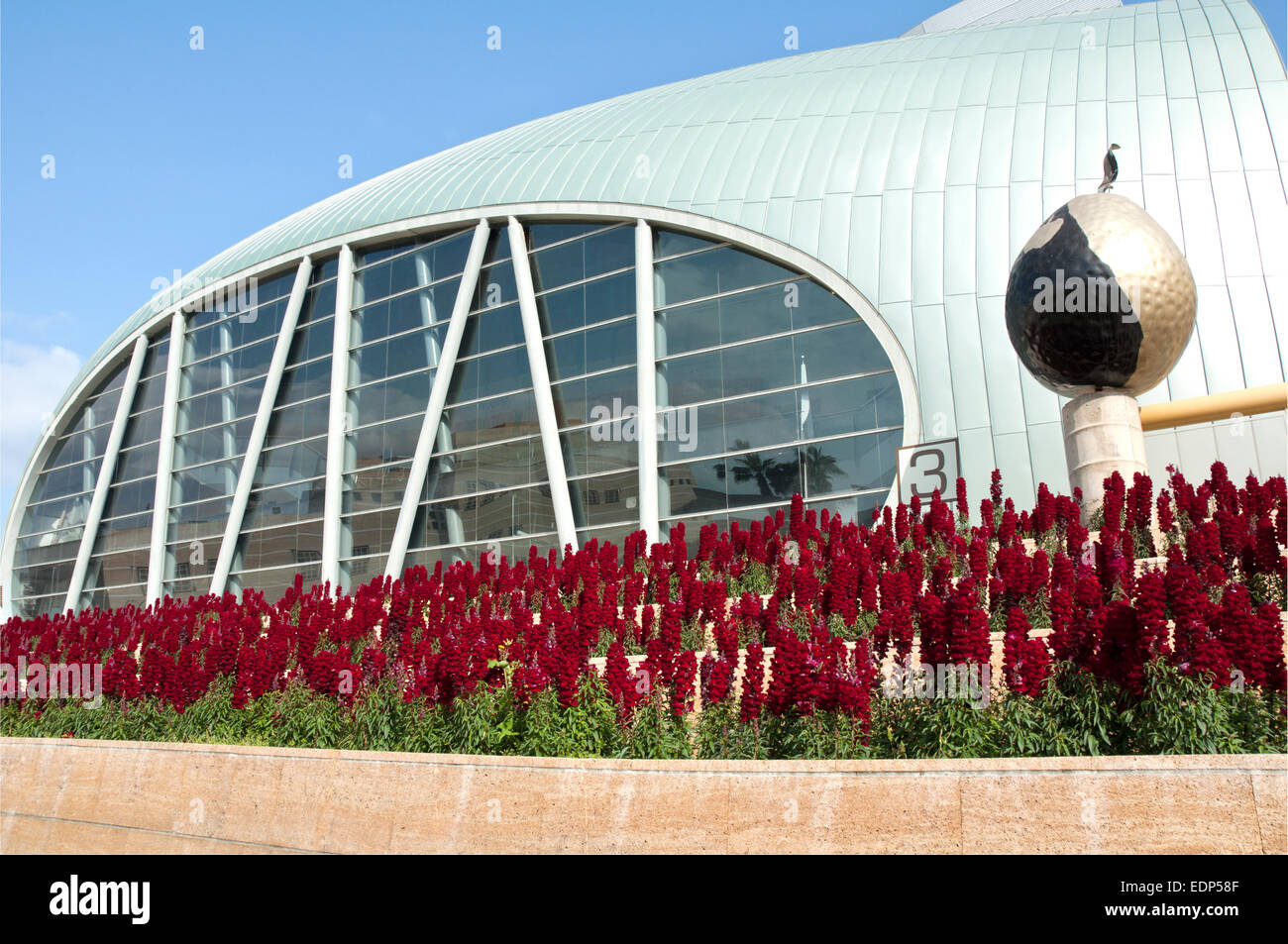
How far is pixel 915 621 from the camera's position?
8.20 meters

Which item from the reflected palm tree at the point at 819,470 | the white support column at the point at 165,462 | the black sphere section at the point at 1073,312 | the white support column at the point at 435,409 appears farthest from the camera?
the white support column at the point at 165,462

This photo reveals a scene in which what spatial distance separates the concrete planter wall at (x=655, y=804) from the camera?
4465mm

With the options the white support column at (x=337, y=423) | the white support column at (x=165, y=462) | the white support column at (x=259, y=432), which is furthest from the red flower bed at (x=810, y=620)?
the white support column at (x=165, y=462)

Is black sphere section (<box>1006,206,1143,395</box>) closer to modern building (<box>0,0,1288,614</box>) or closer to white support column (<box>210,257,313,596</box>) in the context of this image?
modern building (<box>0,0,1288,614</box>)

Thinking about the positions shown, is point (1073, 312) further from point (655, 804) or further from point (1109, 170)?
point (655, 804)

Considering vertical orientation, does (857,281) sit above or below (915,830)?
above

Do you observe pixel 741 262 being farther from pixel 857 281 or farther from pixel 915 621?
pixel 915 621

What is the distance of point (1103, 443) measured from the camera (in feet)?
37.9

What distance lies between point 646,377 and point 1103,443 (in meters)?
9.44

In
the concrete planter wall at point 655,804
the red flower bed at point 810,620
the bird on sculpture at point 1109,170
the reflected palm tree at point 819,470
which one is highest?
the bird on sculpture at point 1109,170

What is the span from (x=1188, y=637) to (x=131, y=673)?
8922 mm

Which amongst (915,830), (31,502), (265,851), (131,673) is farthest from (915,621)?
(31,502)

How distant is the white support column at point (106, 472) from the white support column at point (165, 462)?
1.17m

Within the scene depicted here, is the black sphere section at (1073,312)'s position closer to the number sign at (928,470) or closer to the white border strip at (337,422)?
the number sign at (928,470)
